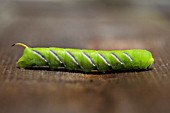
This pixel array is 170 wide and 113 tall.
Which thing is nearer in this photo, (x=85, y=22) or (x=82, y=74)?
(x=82, y=74)

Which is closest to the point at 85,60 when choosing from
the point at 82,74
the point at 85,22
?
the point at 82,74

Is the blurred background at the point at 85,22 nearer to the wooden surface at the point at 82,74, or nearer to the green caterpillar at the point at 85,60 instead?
the wooden surface at the point at 82,74

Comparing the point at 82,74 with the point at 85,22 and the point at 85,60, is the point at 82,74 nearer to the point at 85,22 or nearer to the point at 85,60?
the point at 85,60

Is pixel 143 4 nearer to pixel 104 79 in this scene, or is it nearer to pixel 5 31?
pixel 5 31

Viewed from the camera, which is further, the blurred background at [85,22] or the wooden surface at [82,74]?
the blurred background at [85,22]

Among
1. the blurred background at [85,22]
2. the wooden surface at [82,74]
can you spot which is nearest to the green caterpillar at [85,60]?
the wooden surface at [82,74]

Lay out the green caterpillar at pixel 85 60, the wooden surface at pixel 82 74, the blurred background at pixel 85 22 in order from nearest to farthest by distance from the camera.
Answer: the wooden surface at pixel 82 74
the green caterpillar at pixel 85 60
the blurred background at pixel 85 22
